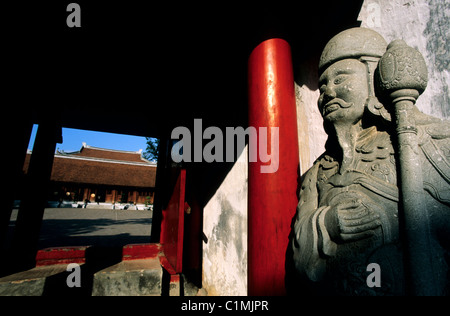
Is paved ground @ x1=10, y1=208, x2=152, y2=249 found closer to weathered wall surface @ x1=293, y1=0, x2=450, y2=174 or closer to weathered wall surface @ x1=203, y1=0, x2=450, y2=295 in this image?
weathered wall surface @ x1=203, y1=0, x2=450, y2=295

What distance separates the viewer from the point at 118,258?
3.05 metres

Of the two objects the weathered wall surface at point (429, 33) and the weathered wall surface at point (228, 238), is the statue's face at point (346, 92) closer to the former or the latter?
the weathered wall surface at point (429, 33)

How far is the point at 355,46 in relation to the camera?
101 cm

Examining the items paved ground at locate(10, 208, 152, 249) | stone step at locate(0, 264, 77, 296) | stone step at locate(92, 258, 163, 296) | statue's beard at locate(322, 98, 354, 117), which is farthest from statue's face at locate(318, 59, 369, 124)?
paved ground at locate(10, 208, 152, 249)

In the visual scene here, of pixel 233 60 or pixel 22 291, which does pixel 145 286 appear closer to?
pixel 22 291

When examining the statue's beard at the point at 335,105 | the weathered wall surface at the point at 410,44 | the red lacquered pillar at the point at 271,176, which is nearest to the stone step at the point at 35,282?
the red lacquered pillar at the point at 271,176

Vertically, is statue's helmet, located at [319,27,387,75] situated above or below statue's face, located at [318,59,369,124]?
above

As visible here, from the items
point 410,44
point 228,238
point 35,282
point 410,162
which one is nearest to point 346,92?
point 410,162

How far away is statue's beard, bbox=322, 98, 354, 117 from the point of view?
0.97 m

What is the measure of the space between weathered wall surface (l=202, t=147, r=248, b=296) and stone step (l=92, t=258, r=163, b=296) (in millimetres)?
781

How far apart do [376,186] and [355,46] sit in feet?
2.30

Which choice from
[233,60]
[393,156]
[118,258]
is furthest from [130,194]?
[393,156]

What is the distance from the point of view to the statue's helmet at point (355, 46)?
39.5 inches

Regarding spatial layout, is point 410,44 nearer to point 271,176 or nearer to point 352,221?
point 271,176
